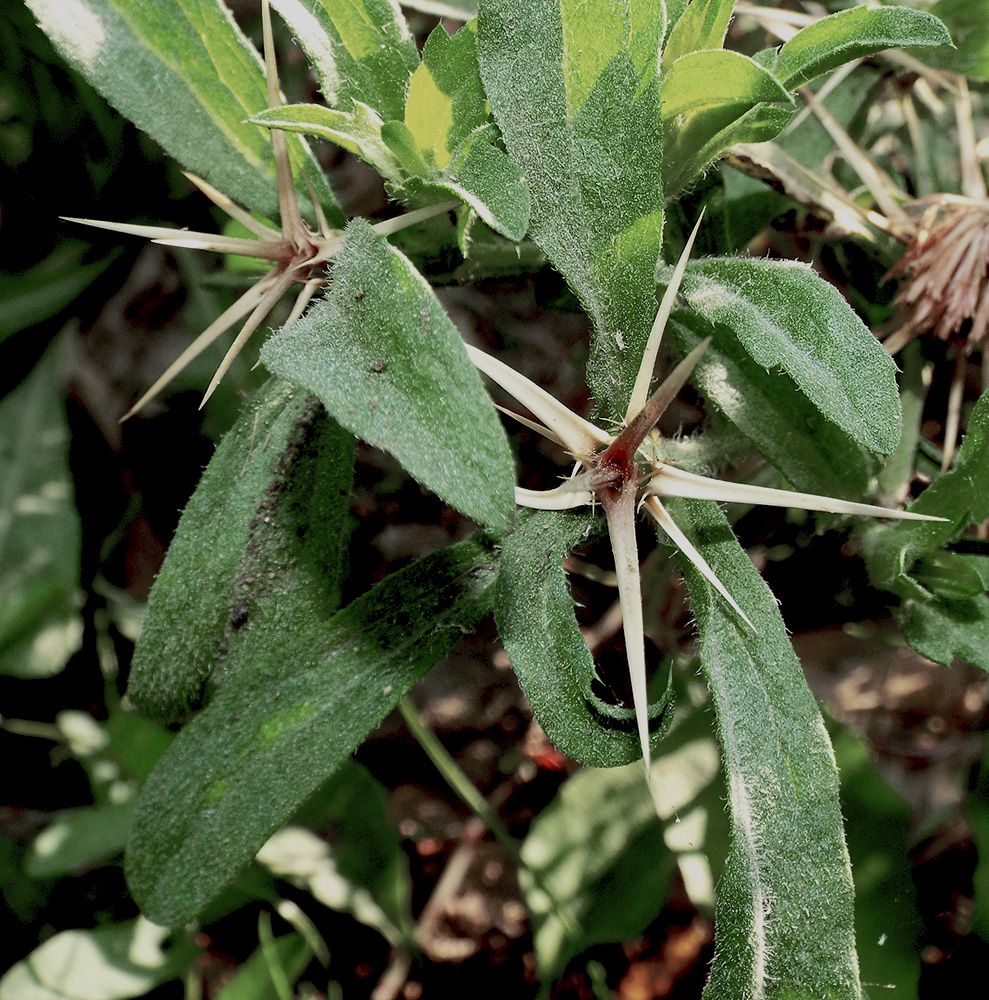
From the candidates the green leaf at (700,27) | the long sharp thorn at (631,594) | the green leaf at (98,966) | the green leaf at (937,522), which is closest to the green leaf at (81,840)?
the green leaf at (98,966)

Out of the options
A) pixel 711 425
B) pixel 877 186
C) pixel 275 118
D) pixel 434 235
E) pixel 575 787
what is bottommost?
pixel 575 787

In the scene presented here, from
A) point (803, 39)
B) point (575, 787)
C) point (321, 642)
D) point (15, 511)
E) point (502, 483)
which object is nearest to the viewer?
point (502, 483)

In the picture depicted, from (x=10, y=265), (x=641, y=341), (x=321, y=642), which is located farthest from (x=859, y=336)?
(x=10, y=265)

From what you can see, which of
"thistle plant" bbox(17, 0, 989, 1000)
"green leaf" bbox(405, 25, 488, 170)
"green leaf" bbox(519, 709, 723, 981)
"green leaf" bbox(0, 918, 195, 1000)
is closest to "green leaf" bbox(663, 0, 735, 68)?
"thistle plant" bbox(17, 0, 989, 1000)

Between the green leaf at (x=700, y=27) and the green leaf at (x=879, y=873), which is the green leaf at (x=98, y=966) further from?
the green leaf at (x=700, y=27)

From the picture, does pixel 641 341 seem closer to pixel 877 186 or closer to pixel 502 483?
pixel 502 483

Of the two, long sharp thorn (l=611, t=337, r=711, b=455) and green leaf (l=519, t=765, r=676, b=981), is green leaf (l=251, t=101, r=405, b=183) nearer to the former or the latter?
long sharp thorn (l=611, t=337, r=711, b=455)
